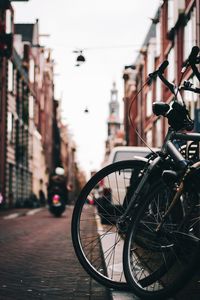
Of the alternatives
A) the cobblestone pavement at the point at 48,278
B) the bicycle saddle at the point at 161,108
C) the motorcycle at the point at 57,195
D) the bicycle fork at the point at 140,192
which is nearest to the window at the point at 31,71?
the motorcycle at the point at 57,195

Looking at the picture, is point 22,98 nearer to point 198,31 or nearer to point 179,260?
point 198,31

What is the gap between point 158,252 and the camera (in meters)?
3.67

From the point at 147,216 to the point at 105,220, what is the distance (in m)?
0.50

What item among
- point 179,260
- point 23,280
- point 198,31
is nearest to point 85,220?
point 179,260

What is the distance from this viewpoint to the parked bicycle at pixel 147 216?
Answer: 343 cm

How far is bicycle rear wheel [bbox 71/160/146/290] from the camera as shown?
3.87 metres

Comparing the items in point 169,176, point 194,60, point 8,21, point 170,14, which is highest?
point 8,21

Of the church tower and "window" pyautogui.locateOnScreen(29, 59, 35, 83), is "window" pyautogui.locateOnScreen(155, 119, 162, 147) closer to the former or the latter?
"window" pyautogui.locateOnScreen(29, 59, 35, 83)

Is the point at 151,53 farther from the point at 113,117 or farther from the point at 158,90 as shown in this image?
the point at 113,117

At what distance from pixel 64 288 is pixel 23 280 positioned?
44 centimetres

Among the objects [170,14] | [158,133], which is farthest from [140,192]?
[158,133]

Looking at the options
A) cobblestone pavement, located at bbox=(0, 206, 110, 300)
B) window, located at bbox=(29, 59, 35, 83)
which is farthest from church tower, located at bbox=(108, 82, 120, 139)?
cobblestone pavement, located at bbox=(0, 206, 110, 300)

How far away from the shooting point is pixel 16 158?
125ft

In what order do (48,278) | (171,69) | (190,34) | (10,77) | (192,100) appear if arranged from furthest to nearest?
(10,77), (171,69), (190,34), (192,100), (48,278)
